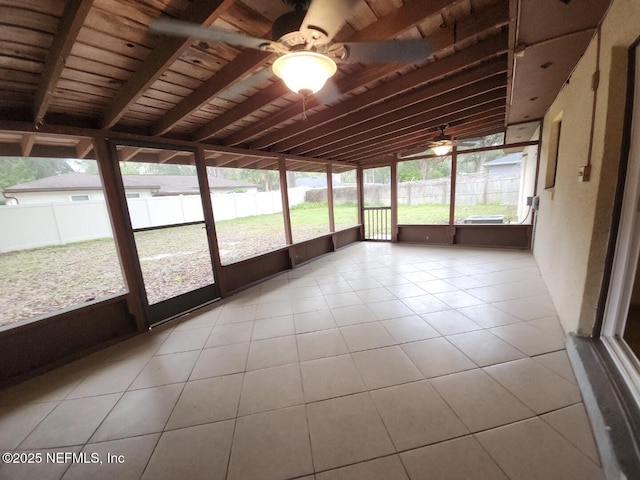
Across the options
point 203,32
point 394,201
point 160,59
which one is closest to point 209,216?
point 160,59

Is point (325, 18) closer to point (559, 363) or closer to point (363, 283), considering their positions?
point (559, 363)

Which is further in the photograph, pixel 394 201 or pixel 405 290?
pixel 394 201

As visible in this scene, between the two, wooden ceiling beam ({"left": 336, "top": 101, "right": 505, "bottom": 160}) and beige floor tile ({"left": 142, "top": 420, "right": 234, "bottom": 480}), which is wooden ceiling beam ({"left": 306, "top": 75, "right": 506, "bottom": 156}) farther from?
beige floor tile ({"left": 142, "top": 420, "right": 234, "bottom": 480})

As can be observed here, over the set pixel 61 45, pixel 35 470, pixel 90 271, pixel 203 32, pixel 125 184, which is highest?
pixel 61 45

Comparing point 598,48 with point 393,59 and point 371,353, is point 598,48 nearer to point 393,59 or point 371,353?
point 393,59

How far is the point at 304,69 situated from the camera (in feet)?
4.16

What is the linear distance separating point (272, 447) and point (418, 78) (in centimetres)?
314

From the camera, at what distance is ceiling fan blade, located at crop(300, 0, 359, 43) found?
0.94 metres

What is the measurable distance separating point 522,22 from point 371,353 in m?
2.64

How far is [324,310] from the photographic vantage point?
299cm

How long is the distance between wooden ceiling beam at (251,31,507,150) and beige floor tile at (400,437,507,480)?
2.78m

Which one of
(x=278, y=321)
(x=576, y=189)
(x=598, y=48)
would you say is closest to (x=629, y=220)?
(x=576, y=189)

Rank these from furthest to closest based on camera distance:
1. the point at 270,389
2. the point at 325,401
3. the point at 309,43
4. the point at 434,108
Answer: the point at 434,108
the point at 270,389
the point at 325,401
the point at 309,43

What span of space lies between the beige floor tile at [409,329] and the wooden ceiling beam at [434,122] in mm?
2923
